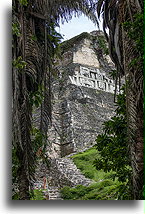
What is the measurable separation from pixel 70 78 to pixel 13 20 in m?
10.4

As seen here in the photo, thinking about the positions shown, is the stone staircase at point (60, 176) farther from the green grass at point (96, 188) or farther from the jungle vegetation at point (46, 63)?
the jungle vegetation at point (46, 63)

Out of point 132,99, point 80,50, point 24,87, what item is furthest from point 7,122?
point 80,50

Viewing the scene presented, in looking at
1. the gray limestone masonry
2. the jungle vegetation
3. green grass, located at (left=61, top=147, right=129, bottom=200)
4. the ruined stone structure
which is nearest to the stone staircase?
the gray limestone masonry

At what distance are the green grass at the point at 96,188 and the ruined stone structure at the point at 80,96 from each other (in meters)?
1.66

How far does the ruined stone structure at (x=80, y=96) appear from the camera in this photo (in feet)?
34.9

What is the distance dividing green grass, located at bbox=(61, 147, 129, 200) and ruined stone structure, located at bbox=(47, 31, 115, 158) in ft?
5.46

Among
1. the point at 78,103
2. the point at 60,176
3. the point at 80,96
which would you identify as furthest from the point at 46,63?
the point at 80,96

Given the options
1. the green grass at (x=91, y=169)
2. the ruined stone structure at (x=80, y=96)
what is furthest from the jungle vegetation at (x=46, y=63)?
the ruined stone structure at (x=80, y=96)

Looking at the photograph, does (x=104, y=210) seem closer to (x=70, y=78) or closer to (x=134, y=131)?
(x=134, y=131)

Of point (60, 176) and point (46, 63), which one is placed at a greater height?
point (46, 63)

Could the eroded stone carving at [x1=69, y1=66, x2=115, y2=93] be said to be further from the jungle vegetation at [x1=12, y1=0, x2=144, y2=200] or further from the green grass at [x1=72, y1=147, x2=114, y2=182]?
the jungle vegetation at [x1=12, y1=0, x2=144, y2=200]

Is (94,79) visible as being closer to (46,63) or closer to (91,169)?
(91,169)

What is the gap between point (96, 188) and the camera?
512cm

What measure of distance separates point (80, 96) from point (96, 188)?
9.26 metres
